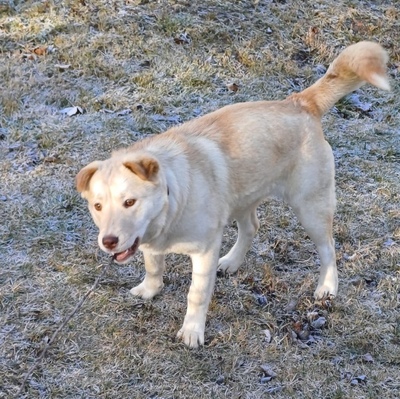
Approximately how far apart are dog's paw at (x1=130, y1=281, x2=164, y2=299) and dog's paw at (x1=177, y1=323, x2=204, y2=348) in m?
0.40

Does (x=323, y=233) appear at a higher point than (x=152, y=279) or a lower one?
higher

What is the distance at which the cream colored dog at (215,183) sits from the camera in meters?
3.21

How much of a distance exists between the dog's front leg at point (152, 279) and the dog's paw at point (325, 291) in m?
1.04

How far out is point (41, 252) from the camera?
448 cm

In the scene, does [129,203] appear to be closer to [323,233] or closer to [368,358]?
[323,233]

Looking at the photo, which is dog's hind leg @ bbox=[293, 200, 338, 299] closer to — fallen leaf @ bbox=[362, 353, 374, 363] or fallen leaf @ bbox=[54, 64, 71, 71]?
fallen leaf @ bbox=[362, 353, 374, 363]

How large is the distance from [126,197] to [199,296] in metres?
0.90

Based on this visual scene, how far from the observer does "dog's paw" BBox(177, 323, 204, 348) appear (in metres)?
3.77

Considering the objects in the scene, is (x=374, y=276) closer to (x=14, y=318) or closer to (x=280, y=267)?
(x=280, y=267)

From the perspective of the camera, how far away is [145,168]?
10.5 ft

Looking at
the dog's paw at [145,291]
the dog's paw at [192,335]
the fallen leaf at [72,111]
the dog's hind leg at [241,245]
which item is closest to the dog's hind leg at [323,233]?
the dog's hind leg at [241,245]

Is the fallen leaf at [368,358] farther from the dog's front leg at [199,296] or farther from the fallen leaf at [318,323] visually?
the dog's front leg at [199,296]

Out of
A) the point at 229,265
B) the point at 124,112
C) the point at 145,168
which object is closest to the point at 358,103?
the point at 124,112

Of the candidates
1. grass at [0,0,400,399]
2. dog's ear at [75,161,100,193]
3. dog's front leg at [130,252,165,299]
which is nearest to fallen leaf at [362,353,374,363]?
grass at [0,0,400,399]
